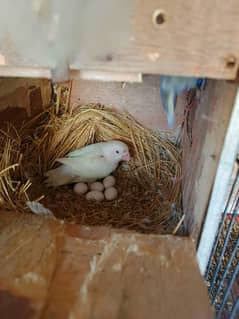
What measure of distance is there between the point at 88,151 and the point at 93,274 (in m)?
0.55

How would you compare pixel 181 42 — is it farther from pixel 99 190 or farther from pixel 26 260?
pixel 99 190

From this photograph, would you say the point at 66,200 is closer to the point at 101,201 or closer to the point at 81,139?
the point at 101,201

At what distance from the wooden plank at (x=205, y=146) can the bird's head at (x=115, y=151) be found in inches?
10.9

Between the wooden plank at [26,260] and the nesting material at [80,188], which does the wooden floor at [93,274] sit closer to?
the wooden plank at [26,260]

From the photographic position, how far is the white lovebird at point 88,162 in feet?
3.47

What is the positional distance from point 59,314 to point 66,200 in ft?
1.75

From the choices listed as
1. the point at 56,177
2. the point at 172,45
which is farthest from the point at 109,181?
the point at 172,45

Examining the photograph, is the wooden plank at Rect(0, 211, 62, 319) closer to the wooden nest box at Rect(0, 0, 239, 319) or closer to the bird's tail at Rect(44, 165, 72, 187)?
the wooden nest box at Rect(0, 0, 239, 319)

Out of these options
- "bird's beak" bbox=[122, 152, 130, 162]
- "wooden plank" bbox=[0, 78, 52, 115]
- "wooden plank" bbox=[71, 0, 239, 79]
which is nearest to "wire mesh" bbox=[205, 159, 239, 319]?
"wooden plank" bbox=[71, 0, 239, 79]

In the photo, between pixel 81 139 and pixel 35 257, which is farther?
pixel 81 139

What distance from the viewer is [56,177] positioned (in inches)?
41.7

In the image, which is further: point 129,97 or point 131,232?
point 129,97

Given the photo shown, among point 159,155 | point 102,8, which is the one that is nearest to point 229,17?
point 102,8

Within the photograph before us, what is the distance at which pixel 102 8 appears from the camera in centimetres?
46
